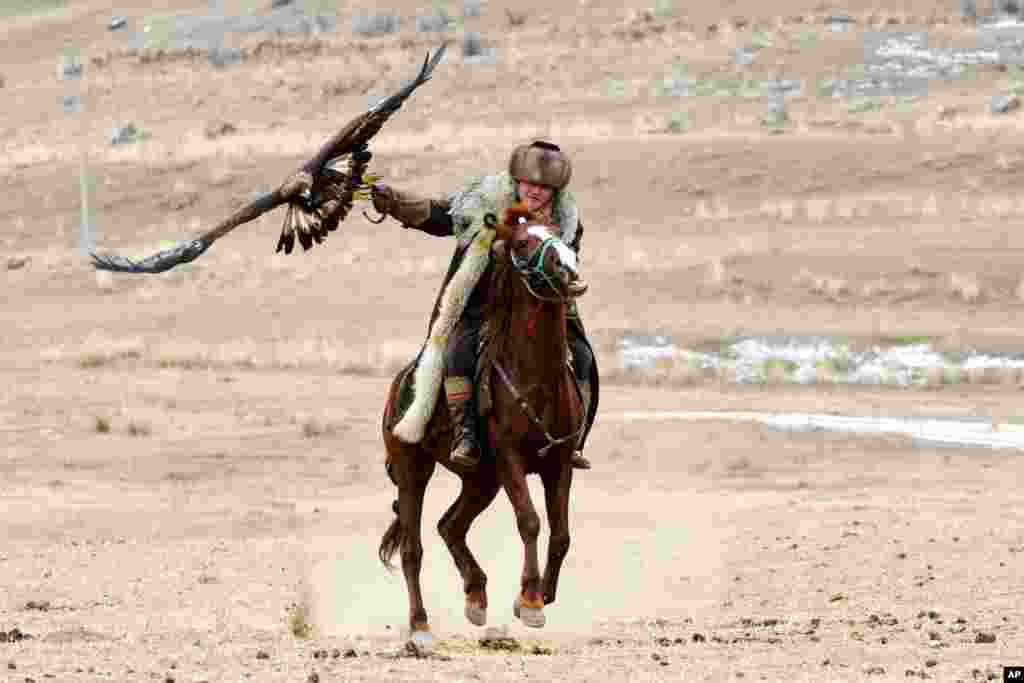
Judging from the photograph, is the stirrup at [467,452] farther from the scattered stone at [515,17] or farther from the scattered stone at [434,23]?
the scattered stone at [434,23]

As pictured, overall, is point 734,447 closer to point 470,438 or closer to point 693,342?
point 693,342

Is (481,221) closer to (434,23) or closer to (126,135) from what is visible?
(126,135)

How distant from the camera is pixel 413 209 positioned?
525 inches

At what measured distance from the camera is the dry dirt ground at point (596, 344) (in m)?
14.3

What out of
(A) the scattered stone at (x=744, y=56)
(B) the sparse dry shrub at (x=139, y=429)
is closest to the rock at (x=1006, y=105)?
(A) the scattered stone at (x=744, y=56)

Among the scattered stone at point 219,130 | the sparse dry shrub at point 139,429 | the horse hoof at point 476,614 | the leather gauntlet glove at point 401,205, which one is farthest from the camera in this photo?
the scattered stone at point 219,130

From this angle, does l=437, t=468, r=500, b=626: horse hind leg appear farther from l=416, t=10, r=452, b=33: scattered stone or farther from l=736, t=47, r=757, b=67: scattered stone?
l=416, t=10, r=452, b=33: scattered stone

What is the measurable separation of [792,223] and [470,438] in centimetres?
3012

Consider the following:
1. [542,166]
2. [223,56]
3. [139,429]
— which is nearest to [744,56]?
[223,56]

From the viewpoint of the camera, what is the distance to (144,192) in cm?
5266

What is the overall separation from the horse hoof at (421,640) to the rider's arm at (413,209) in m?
2.25

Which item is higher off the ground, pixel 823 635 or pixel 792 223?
pixel 823 635

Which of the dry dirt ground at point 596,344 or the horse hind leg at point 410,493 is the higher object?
the horse hind leg at point 410,493

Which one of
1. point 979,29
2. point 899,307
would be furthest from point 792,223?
point 979,29
